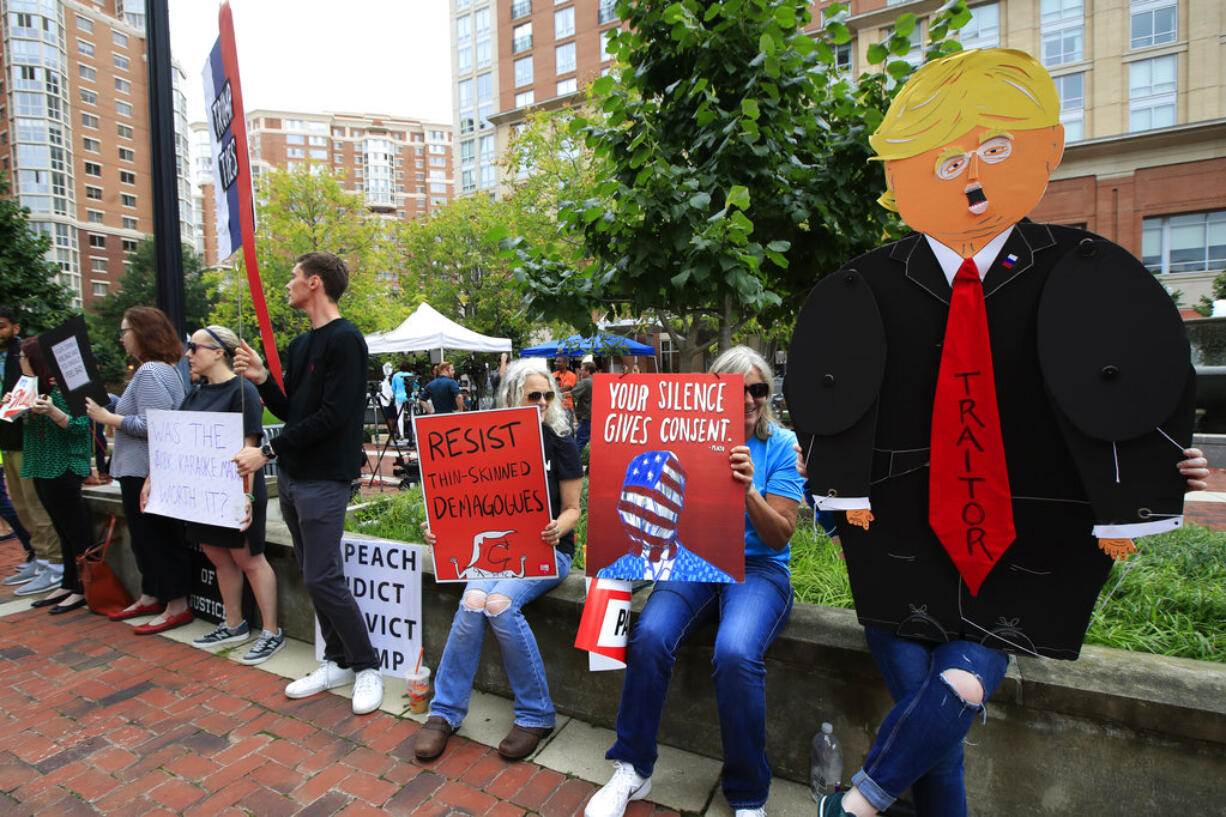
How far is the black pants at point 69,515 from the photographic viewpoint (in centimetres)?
430

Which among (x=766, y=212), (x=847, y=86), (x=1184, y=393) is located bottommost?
(x=1184, y=393)

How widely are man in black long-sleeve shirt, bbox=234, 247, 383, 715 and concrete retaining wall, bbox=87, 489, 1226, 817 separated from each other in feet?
4.89

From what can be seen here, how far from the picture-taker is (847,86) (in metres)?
4.09

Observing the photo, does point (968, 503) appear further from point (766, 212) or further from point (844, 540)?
point (766, 212)

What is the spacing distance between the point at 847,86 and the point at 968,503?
3.36m

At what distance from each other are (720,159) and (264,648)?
388cm

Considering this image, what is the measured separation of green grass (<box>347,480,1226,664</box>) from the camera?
2438 millimetres

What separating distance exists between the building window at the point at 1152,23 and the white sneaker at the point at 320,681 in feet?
120

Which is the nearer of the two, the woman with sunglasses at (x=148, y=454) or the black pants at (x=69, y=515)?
the woman with sunglasses at (x=148, y=454)

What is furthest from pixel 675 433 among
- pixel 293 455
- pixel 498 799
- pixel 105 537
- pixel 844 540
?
pixel 105 537

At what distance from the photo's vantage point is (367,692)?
299cm

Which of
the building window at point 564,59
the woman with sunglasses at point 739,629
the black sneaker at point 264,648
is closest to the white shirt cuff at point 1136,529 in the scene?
the woman with sunglasses at point 739,629

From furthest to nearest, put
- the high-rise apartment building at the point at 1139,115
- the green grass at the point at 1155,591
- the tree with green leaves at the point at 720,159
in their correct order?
the high-rise apartment building at the point at 1139,115, the tree with green leaves at the point at 720,159, the green grass at the point at 1155,591

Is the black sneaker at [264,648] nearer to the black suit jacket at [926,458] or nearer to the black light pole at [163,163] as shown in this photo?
the black light pole at [163,163]
